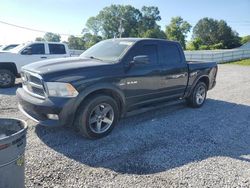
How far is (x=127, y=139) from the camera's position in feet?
15.4

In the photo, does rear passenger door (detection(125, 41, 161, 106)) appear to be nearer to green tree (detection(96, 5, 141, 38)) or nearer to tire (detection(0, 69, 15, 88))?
tire (detection(0, 69, 15, 88))

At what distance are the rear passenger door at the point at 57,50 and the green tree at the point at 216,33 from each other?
68.0m

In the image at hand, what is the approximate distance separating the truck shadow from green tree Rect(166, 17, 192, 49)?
71.8m

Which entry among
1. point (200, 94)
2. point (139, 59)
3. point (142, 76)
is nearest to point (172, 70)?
point (142, 76)

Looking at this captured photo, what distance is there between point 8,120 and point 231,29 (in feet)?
298

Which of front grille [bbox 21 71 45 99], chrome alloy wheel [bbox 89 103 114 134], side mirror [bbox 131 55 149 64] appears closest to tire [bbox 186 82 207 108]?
side mirror [bbox 131 55 149 64]

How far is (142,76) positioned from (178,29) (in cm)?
7911

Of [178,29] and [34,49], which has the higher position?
[178,29]

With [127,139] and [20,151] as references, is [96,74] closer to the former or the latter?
[127,139]

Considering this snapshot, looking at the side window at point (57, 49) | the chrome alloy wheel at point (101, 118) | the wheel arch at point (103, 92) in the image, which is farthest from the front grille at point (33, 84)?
the side window at point (57, 49)

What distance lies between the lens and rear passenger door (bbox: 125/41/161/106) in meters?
5.05

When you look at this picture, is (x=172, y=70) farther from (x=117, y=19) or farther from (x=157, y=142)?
(x=117, y=19)

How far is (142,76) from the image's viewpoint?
5258mm

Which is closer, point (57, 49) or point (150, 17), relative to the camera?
point (57, 49)
